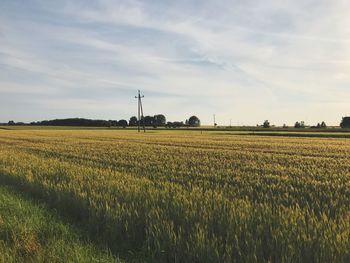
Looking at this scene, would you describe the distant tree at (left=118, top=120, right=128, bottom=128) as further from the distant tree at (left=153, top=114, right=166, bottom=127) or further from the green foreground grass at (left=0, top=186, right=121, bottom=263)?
the green foreground grass at (left=0, top=186, right=121, bottom=263)

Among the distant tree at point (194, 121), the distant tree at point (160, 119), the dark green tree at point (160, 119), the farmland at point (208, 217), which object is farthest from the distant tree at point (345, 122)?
the farmland at point (208, 217)

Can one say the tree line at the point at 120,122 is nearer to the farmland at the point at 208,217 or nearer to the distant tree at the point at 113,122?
the distant tree at the point at 113,122

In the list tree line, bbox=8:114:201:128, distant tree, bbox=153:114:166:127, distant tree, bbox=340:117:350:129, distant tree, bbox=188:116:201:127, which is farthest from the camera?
distant tree, bbox=188:116:201:127

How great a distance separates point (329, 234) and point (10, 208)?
22.0ft

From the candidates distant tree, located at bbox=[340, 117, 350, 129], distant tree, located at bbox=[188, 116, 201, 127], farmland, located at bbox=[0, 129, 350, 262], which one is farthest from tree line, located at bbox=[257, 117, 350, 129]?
farmland, located at bbox=[0, 129, 350, 262]

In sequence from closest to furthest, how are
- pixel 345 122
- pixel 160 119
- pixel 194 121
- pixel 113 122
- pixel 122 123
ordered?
pixel 345 122
pixel 113 122
pixel 122 123
pixel 160 119
pixel 194 121

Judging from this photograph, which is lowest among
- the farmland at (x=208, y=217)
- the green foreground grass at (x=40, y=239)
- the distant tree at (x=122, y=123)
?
the green foreground grass at (x=40, y=239)

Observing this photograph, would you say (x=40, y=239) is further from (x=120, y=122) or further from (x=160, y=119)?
(x=160, y=119)

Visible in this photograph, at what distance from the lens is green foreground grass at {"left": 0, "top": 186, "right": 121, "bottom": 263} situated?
5816 millimetres

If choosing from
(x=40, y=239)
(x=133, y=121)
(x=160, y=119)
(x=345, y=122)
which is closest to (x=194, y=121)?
(x=160, y=119)

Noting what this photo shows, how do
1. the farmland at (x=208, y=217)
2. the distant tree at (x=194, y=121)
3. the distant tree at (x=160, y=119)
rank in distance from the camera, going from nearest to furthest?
the farmland at (x=208, y=217), the distant tree at (x=160, y=119), the distant tree at (x=194, y=121)

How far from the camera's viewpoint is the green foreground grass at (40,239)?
229 inches

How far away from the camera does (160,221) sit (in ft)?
23.0

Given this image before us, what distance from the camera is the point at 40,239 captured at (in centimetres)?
680
